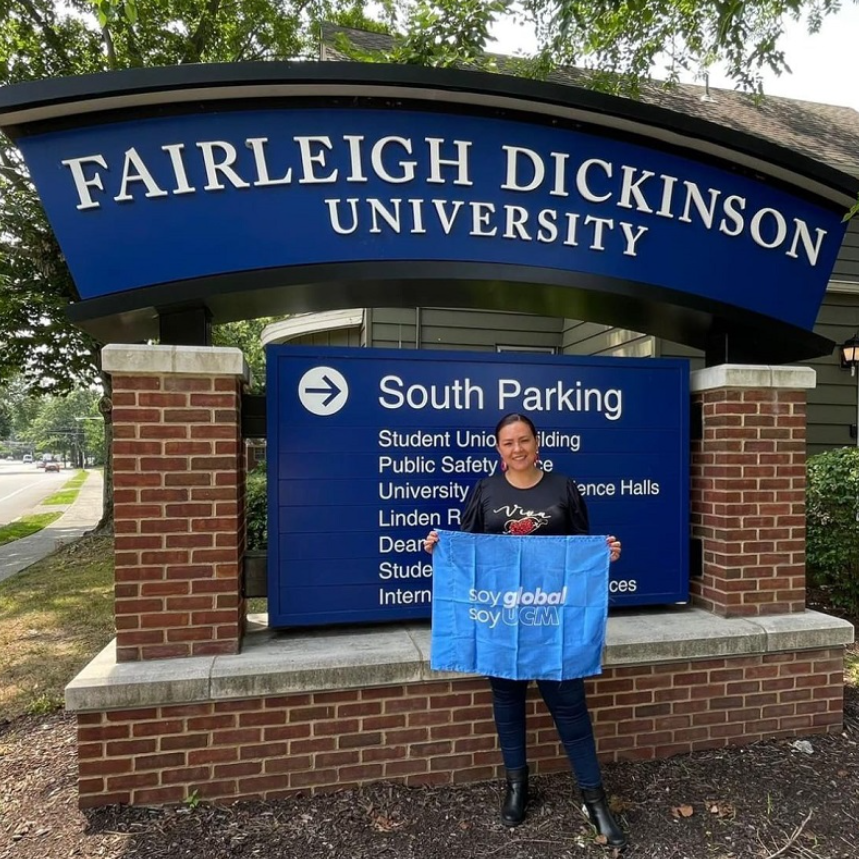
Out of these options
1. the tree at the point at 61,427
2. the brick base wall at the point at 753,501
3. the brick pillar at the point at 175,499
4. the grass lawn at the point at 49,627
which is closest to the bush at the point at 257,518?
the grass lawn at the point at 49,627

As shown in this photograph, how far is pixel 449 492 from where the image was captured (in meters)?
3.04

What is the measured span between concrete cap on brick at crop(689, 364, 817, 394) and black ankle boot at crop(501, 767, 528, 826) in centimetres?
217

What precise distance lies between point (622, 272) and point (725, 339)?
0.81 metres

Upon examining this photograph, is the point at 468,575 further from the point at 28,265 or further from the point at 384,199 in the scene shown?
the point at 28,265

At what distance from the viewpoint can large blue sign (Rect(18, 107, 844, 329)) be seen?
2658 millimetres

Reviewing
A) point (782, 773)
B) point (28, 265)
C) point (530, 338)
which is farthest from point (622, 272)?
point (28, 265)

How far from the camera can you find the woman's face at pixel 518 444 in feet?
7.82

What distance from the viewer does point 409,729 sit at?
2.74 meters

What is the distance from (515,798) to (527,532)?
3.66ft

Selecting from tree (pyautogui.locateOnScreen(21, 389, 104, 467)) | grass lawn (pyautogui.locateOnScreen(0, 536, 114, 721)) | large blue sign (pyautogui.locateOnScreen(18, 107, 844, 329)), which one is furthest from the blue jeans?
tree (pyautogui.locateOnScreen(21, 389, 104, 467))

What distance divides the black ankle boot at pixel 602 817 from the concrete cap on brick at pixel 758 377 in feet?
6.81

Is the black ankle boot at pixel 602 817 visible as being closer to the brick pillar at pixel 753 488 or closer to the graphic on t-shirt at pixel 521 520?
the graphic on t-shirt at pixel 521 520

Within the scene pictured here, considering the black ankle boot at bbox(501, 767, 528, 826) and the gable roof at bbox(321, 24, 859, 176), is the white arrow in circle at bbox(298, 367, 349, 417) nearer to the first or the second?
the black ankle boot at bbox(501, 767, 528, 826)

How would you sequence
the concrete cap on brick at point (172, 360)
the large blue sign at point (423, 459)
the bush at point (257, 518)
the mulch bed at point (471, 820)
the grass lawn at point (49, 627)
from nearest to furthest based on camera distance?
the mulch bed at point (471, 820) → the concrete cap on brick at point (172, 360) → the large blue sign at point (423, 459) → the grass lawn at point (49, 627) → the bush at point (257, 518)
